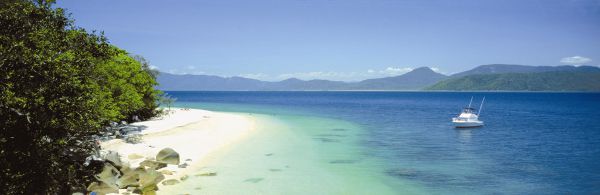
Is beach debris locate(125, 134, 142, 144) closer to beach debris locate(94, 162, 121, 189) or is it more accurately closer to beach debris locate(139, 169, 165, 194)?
beach debris locate(139, 169, 165, 194)

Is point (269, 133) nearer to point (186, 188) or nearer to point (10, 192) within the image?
point (186, 188)

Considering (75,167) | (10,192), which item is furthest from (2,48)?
(75,167)

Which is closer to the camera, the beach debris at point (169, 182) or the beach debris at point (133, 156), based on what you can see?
the beach debris at point (169, 182)

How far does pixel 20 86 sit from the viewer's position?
12359 mm

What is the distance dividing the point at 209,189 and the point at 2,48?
976 centimetres

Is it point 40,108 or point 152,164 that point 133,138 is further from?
point 40,108

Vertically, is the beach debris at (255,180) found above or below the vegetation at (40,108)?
below

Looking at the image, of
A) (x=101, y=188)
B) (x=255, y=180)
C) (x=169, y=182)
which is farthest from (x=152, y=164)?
(x=255, y=180)

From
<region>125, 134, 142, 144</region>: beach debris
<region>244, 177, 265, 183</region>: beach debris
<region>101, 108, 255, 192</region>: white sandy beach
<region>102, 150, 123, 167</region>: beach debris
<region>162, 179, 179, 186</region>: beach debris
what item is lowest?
<region>244, 177, 265, 183</region>: beach debris

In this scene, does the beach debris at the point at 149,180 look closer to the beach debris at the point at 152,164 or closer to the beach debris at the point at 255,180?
the beach debris at the point at 152,164

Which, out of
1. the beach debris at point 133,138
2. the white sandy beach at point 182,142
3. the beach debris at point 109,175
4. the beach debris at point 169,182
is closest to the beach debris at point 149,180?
the beach debris at point 169,182

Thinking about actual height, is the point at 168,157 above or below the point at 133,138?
below

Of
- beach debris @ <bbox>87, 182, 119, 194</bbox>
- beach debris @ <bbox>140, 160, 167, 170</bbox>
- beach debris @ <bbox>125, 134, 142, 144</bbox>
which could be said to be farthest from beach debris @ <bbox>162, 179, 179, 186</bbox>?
beach debris @ <bbox>125, 134, 142, 144</bbox>

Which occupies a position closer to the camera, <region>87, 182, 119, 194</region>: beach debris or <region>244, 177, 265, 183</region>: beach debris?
<region>87, 182, 119, 194</region>: beach debris
